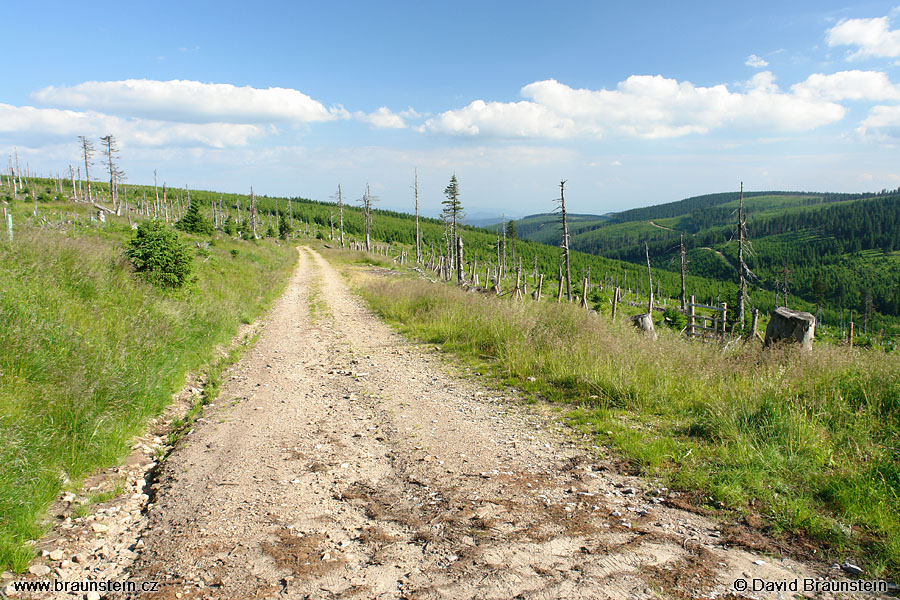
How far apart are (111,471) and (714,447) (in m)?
6.15

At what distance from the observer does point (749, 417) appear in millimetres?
4977

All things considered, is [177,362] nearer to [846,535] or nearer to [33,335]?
[33,335]

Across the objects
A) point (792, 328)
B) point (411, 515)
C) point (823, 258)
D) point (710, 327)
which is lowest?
point (823, 258)

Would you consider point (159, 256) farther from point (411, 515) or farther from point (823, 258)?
point (823, 258)

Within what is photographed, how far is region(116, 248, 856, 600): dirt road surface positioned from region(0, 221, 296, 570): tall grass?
76 centimetres

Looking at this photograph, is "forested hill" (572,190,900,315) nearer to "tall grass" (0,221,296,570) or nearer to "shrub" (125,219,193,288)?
"shrub" (125,219,193,288)

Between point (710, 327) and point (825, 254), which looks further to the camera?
point (825, 254)

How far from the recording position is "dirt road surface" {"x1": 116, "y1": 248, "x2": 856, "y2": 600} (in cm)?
275

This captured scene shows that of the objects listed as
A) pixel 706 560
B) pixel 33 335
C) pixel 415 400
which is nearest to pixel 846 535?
pixel 706 560

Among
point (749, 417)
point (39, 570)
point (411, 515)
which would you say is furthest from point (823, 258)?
point (39, 570)

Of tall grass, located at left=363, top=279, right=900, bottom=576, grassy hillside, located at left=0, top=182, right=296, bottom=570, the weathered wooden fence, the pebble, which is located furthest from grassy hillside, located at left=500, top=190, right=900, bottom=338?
the pebble

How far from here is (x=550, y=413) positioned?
19.5ft

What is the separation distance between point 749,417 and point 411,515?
3.98m

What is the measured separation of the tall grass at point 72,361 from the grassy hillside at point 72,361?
0.04 feet
